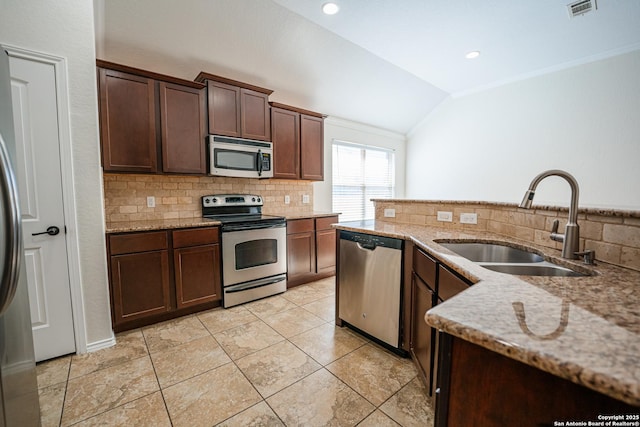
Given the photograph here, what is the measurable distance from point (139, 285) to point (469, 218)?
2837mm

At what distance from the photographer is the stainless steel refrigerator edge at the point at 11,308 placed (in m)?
0.84

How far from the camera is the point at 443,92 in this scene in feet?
15.0

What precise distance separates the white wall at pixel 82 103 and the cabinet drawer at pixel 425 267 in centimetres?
235

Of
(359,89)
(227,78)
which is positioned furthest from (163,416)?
(359,89)

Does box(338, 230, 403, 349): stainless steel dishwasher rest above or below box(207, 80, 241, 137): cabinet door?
below

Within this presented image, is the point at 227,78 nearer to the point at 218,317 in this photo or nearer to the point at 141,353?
the point at 218,317

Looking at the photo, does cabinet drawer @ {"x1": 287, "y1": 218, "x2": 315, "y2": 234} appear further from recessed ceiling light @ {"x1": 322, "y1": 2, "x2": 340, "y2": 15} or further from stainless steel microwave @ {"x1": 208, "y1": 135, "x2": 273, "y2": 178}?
recessed ceiling light @ {"x1": 322, "y1": 2, "x2": 340, "y2": 15}

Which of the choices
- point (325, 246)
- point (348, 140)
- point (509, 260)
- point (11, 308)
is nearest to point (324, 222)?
point (325, 246)

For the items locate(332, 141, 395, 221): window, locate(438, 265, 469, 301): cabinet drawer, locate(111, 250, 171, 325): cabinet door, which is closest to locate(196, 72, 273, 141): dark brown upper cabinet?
locate(111, 250, 171, 325): cabinet door

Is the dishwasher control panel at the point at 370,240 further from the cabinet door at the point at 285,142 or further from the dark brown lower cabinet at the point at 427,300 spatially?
the cabinet door at the point at 285,142

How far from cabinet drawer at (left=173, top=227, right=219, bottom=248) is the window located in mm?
2359

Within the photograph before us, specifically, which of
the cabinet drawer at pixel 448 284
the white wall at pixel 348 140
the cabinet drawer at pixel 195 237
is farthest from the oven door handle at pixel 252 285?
the cabinet drawer at pixel 448 284

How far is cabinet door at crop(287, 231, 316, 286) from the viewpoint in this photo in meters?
3.30

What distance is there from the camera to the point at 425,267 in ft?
5.15
